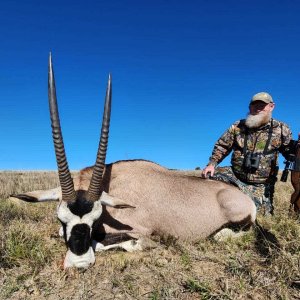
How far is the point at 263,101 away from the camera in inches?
296

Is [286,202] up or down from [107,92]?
down

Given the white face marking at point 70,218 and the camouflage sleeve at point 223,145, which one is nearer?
the white face marking at point 70,218

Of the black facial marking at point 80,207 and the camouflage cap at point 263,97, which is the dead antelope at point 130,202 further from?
the camouflage cap at point 263,97

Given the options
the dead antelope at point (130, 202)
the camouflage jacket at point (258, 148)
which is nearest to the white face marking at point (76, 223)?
the dead antelope at point (130, 202)

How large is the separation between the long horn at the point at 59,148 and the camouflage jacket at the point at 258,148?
146 inches

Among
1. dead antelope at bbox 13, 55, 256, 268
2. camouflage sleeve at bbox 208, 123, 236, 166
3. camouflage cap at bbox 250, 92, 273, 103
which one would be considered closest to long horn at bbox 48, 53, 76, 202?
dead antelope at bbox 13, 55, 256, 268

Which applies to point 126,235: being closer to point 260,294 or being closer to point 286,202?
point 260,294

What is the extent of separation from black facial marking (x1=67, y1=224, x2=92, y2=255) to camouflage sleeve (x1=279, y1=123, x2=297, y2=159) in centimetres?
450

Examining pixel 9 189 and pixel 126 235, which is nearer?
pixel 126 235

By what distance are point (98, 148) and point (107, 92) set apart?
664mm

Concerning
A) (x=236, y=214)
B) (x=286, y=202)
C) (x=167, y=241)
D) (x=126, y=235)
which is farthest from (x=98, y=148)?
(x=286, y=202)

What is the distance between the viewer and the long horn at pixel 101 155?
459 centimetres

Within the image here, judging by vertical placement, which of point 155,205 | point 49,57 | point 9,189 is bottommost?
point 9,189

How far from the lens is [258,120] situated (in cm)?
751
